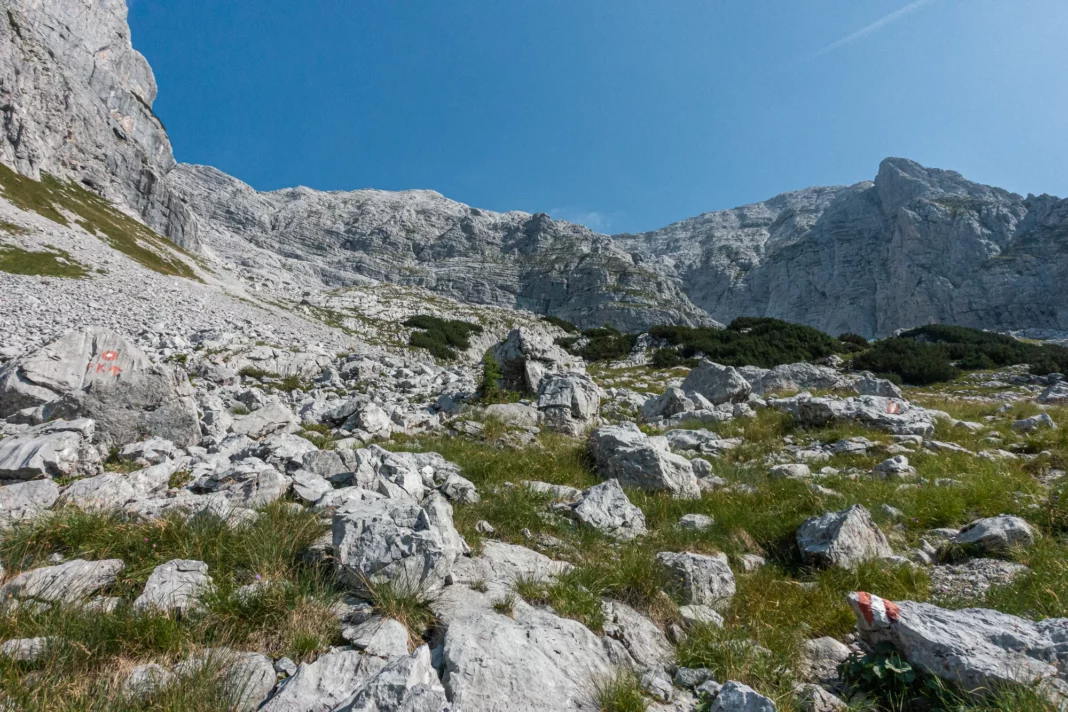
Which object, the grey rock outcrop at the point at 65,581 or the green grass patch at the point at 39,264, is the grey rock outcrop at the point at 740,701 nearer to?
the grey rock outcrop at the point at 65,581

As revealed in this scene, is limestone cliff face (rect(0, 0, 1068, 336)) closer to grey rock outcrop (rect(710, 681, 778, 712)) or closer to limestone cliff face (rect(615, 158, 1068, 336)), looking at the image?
limestone cliff face (rect(615, 158, 1068, 336))

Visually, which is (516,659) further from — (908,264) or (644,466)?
(908,264)

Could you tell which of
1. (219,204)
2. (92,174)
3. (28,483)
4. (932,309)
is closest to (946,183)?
(932,309)

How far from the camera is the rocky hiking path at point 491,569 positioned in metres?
2.40

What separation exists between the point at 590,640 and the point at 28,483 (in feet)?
16.8

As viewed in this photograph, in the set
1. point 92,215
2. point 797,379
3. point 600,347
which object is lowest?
point 797,379

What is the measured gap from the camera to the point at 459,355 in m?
42.2

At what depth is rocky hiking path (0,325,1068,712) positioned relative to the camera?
2400mm

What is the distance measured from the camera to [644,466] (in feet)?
21.2

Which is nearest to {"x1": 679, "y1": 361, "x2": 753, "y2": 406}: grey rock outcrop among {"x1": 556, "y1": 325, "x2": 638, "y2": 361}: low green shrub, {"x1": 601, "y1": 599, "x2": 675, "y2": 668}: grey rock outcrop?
{"x1": 601, "y1": 599, "x2": 675, "y2": 668}: grey rock outcrop

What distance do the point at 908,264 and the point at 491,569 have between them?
15237cm

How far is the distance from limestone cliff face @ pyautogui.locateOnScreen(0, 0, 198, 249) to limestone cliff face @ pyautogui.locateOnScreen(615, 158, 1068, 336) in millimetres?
156200

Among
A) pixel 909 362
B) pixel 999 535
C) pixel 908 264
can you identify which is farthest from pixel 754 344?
pixel 908 264

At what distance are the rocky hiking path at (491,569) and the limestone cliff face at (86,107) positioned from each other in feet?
255
